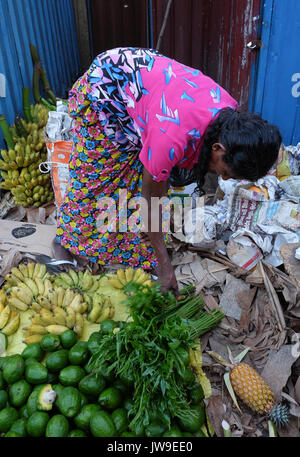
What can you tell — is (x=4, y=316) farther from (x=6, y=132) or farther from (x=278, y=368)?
(x=6, y=132)

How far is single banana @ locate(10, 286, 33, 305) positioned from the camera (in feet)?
7.66

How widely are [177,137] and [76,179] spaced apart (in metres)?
1.12

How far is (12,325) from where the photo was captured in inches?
86.9

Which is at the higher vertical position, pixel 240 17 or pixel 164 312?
pixel 240 17

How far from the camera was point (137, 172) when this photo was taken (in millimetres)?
2533

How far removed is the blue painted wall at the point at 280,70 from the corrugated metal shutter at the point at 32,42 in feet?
8.88

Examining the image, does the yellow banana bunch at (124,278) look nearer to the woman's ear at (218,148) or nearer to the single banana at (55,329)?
the single banana at (55,329)

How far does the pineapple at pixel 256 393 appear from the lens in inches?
71.5

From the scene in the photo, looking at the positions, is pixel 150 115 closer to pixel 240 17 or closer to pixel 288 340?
pixel 288 340

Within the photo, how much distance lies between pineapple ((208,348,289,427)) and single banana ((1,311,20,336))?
4.50 feet

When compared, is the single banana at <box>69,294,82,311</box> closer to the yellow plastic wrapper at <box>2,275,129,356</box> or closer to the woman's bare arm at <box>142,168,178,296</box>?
the yellow plastic wrapper at <box>2,275,129,356</box>

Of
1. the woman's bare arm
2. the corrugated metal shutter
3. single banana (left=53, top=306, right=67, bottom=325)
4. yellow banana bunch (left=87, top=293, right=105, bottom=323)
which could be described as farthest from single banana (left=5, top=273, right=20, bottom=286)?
the corrugated metal shutter

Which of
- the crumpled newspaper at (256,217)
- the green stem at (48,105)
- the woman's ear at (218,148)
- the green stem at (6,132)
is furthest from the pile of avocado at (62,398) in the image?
the green stem at (48,105)

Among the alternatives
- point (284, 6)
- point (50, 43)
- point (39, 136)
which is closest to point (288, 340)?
point (284, 6)
